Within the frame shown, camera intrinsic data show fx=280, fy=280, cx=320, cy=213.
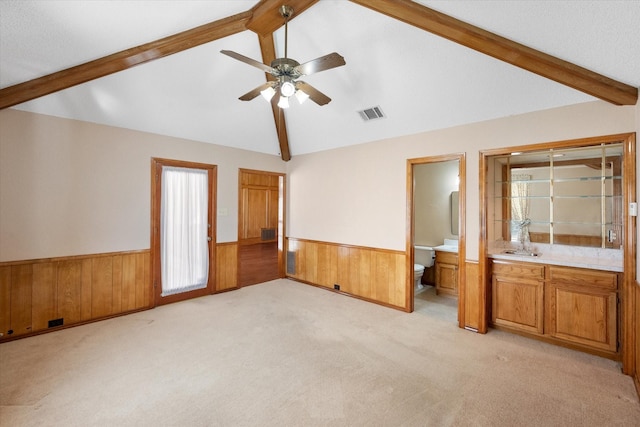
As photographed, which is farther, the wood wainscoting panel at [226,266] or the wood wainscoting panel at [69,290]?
the wood wainscoting panel at [226,266]

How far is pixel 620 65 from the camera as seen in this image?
6.84ft

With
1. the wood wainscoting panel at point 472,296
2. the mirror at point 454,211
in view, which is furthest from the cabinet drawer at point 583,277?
the mirror at point 454,211

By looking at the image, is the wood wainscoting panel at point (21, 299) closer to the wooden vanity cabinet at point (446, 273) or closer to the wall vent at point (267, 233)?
the wooden vanity cabinet at point (446, 273)

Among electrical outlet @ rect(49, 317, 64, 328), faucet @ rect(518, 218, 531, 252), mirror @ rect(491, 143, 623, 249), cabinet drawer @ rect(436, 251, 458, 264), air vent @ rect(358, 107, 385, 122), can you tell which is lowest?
electrical outlet @ rect(49, 317, 64, 328)

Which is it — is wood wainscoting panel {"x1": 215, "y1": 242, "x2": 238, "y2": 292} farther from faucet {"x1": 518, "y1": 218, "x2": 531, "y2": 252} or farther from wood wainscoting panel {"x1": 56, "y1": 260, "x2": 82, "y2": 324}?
faucet {"x1": 518, "y1": 218, "x2": 531, "y2": 252}

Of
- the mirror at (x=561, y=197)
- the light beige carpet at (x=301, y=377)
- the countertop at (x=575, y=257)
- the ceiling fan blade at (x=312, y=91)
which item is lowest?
the light beige carpet at (x=301, y=377)

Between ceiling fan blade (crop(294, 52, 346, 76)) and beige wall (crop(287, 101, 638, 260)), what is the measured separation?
2.08 meters

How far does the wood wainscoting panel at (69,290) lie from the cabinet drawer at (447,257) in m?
4.46

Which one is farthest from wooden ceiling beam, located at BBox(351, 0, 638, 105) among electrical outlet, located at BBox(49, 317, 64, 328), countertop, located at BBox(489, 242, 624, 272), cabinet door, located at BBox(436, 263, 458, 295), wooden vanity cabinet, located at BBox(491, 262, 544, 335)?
electrical outlet, located at BBox(49, 317, 64, 328)

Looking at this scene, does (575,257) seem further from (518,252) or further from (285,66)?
(285,66)

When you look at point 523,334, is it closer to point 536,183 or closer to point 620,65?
point 536,183

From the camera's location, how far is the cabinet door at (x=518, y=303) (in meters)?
3.06

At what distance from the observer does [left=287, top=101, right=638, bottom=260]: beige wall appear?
9.16ft

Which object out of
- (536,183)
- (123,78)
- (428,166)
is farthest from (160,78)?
(536,183)
